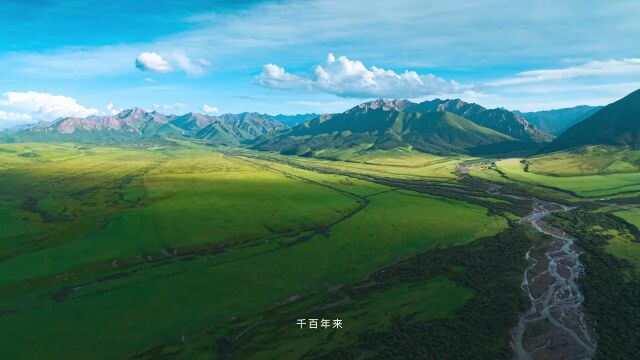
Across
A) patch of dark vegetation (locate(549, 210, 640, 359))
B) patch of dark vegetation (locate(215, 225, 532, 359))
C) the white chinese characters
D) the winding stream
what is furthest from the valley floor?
the winding stream

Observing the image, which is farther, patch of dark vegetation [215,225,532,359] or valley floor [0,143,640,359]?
valley floor [0,143,640,359]

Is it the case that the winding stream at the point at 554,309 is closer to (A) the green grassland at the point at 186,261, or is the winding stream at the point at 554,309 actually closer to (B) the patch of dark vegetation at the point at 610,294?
(B) the patch of dark vegetation at the point at 610,294

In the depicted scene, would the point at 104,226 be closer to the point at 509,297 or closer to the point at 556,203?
the point at 509,297

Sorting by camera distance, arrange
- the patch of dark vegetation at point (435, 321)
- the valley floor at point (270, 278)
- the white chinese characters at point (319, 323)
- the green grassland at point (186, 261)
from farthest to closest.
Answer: the green grassland at point (186, 261) < the white chinese characters at point (319, 323) < the valley floor at point (270, 278) < the patch of dark vegetation at point (435, 321)

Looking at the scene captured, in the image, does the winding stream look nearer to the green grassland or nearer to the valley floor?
the valley floor

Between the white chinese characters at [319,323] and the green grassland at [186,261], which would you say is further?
the green grassland at [186,261]

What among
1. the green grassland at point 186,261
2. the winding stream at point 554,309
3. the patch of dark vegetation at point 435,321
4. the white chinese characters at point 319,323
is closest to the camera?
the patch of dark vegetation at point 435,321

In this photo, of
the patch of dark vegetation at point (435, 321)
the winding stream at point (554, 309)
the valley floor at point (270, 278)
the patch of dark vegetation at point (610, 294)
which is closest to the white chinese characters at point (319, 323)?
the valley floor at point (270, 278)
